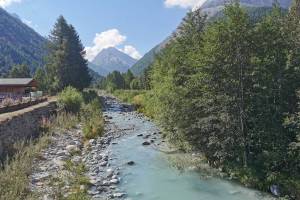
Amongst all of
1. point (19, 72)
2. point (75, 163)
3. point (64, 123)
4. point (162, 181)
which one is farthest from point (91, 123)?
point (19, 72)

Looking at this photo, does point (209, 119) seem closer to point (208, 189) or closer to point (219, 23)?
point (208, 189)

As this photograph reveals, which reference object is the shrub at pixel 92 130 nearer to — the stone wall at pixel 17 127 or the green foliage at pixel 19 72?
the stone wall at pixel 17 127

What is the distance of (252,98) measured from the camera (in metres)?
18.0

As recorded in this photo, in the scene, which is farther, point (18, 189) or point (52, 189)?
Result: point (52, 189)

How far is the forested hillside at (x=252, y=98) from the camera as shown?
55.4 ft

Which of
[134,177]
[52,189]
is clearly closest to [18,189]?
[52,189]

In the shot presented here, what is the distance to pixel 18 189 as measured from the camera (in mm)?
14961

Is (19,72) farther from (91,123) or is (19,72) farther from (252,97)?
(252,97)

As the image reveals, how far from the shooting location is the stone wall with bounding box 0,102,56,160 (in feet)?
72.4

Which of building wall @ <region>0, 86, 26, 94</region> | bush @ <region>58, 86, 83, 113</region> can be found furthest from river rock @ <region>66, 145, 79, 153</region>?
building wall @ <region>0, 86, 26, 94</region>

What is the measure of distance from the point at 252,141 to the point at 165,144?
11982mm

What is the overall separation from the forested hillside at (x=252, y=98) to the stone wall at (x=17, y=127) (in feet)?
36.2

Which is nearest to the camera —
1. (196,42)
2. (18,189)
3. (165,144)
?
(18,189)

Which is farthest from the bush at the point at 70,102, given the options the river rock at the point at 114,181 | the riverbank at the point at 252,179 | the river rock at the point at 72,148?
the riverbank at the point at 252,179
